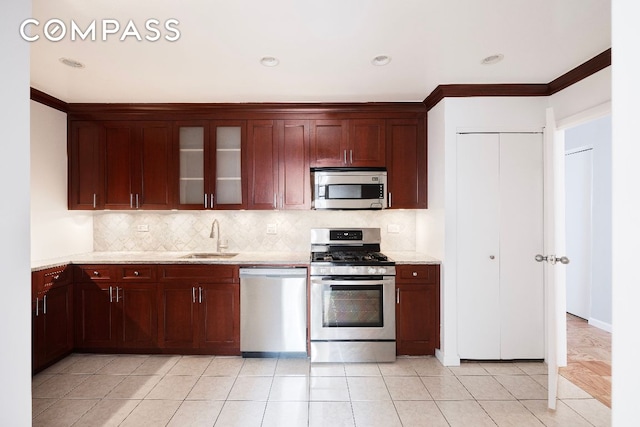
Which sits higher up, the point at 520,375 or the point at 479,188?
the point at 479,188

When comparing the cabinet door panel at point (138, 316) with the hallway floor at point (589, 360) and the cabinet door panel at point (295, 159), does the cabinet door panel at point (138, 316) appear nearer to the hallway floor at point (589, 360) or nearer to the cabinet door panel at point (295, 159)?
the cabinet door panel at point (295, 159)

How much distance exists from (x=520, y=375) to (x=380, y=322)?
48.8 inches

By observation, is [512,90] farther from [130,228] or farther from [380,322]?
[130,228]

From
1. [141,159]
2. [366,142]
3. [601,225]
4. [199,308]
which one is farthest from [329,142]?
[601,225]

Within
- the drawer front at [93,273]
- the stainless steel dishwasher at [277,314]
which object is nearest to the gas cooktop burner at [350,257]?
the stainless steel dishwasher at [277,314]

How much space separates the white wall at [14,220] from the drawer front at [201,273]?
1.69m

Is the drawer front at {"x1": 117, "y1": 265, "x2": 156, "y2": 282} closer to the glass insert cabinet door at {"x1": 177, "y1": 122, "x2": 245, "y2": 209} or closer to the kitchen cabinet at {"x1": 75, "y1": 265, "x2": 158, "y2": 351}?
the kitchen cabinet at {"x1": 75, "y1": 265, "x2": 158, "y2": 351}

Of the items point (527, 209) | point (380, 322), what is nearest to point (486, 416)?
point (380, 322)

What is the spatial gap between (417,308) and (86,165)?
372 centimetres

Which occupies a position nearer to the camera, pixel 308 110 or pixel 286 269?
pixel 286 269

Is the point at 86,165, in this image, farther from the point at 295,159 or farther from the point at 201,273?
the point at 295,159

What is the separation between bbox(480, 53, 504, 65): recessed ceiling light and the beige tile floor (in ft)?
8.37

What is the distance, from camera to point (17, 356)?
5.68 feet
